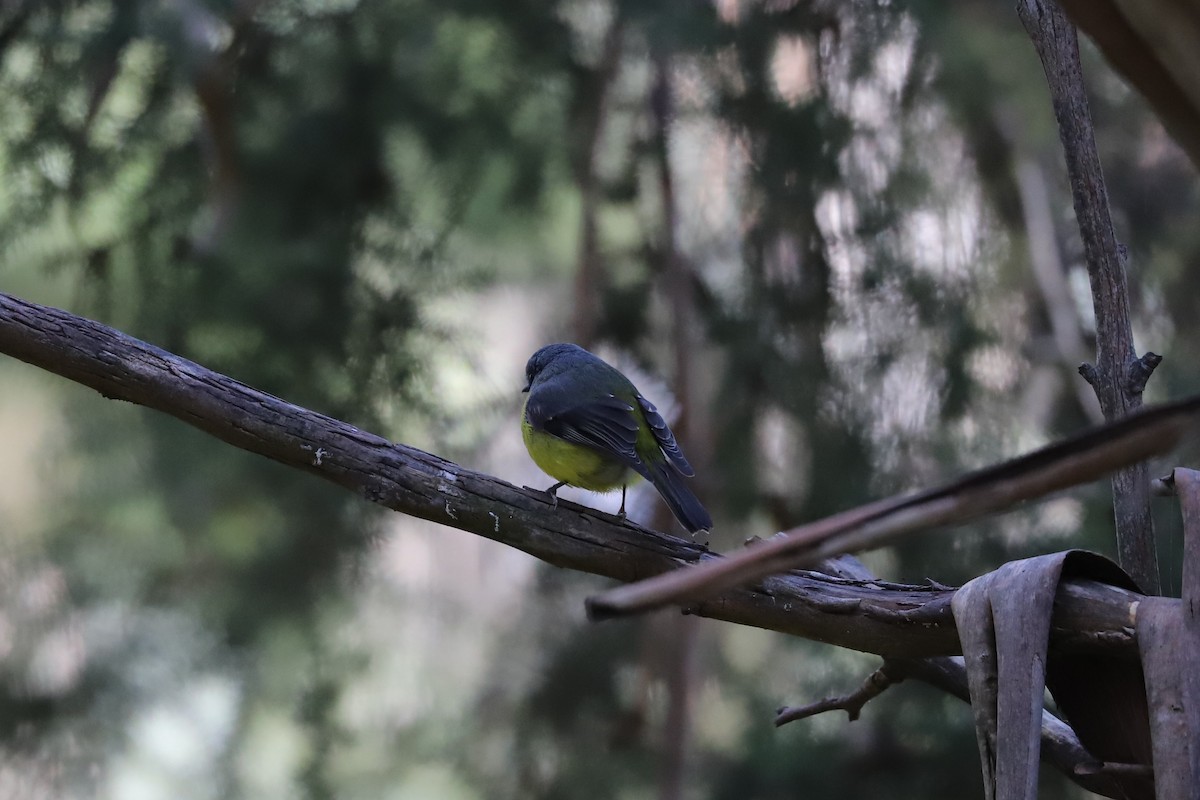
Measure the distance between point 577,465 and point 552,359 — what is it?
0.77 metres

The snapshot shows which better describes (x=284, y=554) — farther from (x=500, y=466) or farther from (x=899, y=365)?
(x=899, y=365)

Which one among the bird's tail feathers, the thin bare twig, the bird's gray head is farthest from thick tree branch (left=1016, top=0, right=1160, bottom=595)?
the bird's gray head

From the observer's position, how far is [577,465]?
10.9ft

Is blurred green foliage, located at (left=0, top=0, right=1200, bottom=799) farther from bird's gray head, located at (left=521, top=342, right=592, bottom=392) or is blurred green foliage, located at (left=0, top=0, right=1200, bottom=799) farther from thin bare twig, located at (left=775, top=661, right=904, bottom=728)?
thin bare twig, located at (left=775, top=661, right=904, bottom=728)

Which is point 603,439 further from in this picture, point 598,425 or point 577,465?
point 577,465

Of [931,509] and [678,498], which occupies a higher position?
[678,498]

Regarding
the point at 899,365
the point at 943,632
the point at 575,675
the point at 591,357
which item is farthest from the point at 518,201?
the point at 943,632

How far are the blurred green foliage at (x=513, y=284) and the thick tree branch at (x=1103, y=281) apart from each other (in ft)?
6.94

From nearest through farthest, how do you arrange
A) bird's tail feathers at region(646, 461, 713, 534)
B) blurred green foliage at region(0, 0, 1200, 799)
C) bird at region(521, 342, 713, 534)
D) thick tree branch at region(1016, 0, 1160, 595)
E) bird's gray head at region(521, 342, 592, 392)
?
thick tree branch at region(1016, 0, 1160, 595)
bird's tail feathers at region(646, 461, 713, 534)
bird at region(521, 342, 713, 534)
bird's gray head at region(521, 342, 592, 392)
blurred green foliage at region(0, 0, 1200, 799)

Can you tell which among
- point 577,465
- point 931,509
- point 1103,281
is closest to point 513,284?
point 577,465

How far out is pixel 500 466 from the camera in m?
5.13

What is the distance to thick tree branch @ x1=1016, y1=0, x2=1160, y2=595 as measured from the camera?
1928 mm

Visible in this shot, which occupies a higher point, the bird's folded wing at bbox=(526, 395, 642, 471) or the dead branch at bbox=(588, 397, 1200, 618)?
the bird's folded wing at bbox=(526, 395, 642, 471)

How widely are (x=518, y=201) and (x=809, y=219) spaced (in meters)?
1.31
